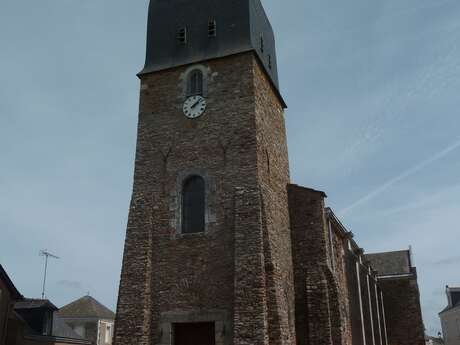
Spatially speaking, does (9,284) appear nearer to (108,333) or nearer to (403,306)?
Result: (108,333)

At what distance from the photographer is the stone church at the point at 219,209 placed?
1492cm

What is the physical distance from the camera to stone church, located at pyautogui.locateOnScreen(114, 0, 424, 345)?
14922 millimetres

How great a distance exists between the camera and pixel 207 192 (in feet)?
53.5

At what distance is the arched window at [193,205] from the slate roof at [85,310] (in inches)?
997

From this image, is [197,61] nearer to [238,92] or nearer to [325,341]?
[238,92]

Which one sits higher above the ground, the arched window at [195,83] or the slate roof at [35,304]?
the arched window at [195,83]

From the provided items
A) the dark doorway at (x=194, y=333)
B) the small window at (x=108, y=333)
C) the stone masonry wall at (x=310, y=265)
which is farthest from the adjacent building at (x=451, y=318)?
the dark doorway at (x=194, y=333)

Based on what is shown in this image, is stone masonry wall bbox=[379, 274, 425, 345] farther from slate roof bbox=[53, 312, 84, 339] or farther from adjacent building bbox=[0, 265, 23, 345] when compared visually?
adjacent building bbox=[0, 265, 23, 345]

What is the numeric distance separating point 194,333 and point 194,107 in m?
7.59

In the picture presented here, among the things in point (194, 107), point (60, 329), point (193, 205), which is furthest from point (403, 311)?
point (194, 107)

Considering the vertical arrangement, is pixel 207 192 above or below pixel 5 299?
above

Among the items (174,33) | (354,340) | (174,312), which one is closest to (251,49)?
(174,33)

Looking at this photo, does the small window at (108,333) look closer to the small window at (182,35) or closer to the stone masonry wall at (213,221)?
the stone masonry wall at (213,221)

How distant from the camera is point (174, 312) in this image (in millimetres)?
15172
